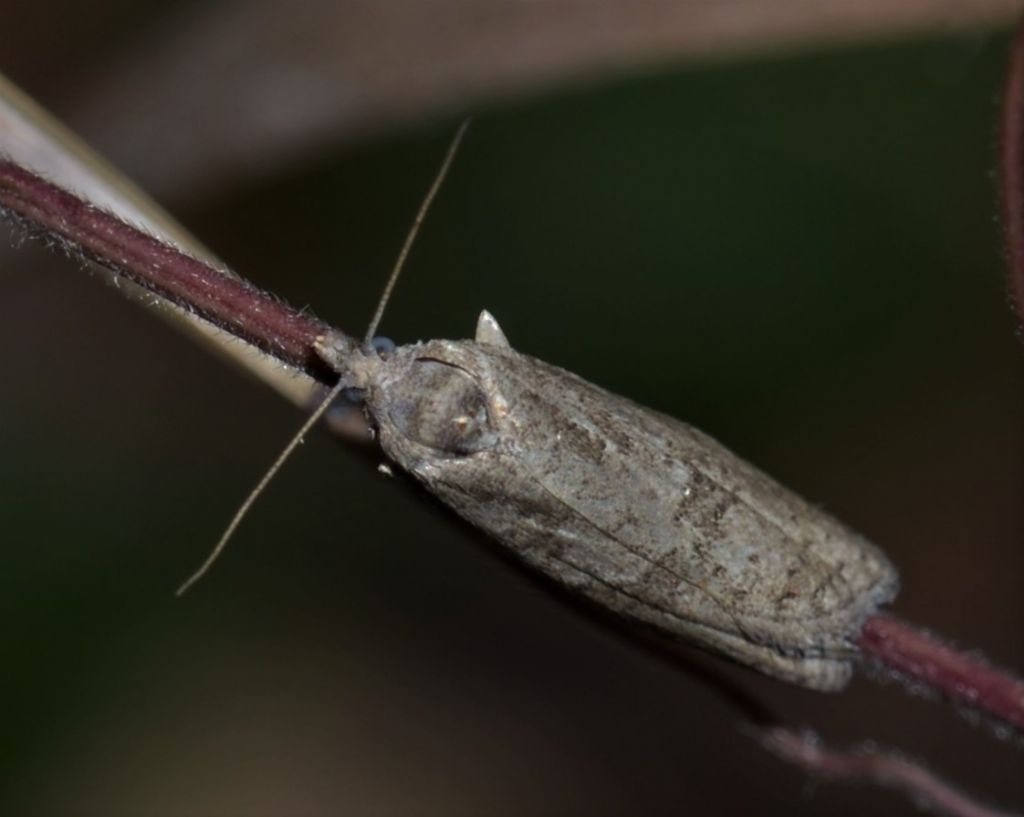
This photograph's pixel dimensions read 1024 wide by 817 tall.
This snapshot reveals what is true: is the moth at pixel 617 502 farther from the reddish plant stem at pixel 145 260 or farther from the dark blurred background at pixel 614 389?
the dark blurred background at pixel 614 389

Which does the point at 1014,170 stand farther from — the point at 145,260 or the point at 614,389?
the point at 614,389

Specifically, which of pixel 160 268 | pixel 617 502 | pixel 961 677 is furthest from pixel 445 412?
pixel 961 677

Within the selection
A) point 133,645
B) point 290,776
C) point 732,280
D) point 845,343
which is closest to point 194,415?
point 133,645

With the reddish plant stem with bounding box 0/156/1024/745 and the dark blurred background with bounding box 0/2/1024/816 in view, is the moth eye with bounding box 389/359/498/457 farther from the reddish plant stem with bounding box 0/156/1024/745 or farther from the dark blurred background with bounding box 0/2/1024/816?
the dark blurred background with bounding box 0/2/1024/816

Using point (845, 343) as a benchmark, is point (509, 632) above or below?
below

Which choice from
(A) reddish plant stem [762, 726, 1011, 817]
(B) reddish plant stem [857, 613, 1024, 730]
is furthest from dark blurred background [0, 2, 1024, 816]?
(B) reddish plant stem [857, 613, 1024, 730]

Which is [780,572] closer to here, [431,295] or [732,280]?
[732,280]
